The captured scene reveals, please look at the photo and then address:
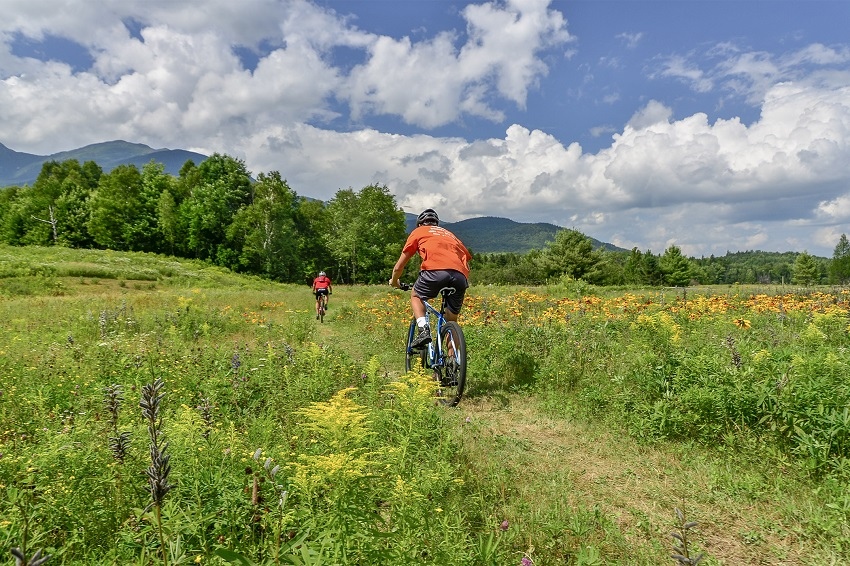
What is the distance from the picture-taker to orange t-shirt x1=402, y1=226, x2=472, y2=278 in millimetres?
6473

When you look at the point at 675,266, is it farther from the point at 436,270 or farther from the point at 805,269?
the point at 436,270

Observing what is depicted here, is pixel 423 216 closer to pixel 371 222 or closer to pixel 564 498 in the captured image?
pixel 564 498

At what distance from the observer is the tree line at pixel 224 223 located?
51.6 metres

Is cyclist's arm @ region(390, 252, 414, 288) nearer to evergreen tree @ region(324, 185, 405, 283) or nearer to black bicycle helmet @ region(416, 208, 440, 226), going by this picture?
black bicycle helmet @ region(416, 208, 440, 226)

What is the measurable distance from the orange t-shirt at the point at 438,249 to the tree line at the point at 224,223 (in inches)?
1814

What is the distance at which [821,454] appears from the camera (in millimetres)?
3643

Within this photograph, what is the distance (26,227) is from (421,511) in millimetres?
76856

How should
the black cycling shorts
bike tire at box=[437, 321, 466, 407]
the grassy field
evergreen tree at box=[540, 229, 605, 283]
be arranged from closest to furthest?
1. the grassy field
2. bike tire at box=[437, 321, 466, 407]
3. the black cycling shorts
4. evergreen tree at box=[540, 229, 605, 283]

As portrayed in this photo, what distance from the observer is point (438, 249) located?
653cm

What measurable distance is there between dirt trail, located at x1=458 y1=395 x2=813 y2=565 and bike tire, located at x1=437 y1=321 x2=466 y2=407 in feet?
1.69

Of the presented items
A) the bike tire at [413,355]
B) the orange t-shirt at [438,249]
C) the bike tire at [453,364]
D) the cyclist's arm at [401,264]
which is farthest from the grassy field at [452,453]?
the orange t-shirt at [438,249]

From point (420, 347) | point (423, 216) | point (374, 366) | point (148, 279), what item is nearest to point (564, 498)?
point (374, 366)

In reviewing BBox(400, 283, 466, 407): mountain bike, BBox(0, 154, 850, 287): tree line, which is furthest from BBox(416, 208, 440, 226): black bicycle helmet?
BBox(0, 154, 850, 287): tree line

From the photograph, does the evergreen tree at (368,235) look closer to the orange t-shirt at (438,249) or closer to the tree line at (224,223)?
the tree line at (224,223)
